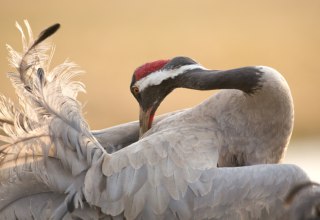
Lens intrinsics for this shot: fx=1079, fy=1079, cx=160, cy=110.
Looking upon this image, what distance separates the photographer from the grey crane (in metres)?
5.37

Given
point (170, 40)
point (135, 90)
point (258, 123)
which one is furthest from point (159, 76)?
point (170, 40)

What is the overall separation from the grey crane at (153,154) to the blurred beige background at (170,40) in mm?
5319

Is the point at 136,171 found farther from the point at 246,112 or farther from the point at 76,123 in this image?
the point at 246,112

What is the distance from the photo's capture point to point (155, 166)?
5.50 meters

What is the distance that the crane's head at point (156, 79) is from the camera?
19.9ft

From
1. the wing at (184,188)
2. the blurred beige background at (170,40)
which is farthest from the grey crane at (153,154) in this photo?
the blurred beige background at (170,40)

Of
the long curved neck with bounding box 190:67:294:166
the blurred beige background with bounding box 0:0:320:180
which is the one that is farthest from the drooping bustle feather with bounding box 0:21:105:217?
the blurred beige background with bounding box 0:0:320:180

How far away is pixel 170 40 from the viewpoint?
1339cm

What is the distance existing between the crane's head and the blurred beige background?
203 inches

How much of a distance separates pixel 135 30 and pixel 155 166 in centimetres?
842

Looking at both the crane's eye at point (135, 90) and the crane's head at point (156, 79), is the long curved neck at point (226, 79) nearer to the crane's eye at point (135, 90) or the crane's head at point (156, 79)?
the crane's head at point (156, 79)

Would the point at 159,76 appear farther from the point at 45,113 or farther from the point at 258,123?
the point at 45,113

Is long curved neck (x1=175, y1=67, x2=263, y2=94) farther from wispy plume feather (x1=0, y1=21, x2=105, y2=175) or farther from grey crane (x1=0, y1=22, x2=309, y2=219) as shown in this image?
wispy plume feather (x1=0, y1=21, x2=105, y2=175)

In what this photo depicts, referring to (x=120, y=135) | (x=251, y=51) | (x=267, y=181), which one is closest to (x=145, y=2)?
(x=251, y=51)
